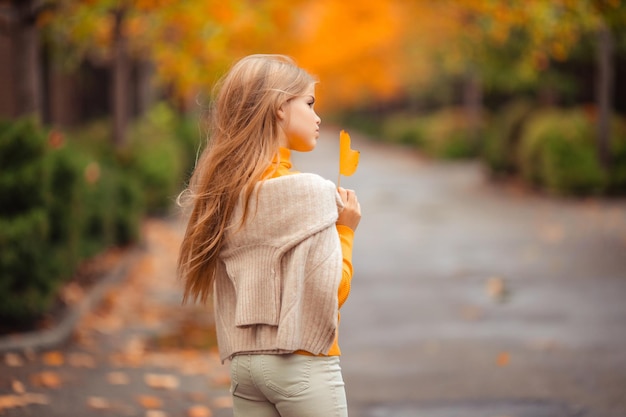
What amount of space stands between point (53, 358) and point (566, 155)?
15087mm

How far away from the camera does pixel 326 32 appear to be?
1860 inches

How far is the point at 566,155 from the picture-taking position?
2012 centimetres

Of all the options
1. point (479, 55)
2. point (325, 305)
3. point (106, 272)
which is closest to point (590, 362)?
point (325, 305)

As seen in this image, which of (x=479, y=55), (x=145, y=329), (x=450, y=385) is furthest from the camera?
(x=479, y=55)

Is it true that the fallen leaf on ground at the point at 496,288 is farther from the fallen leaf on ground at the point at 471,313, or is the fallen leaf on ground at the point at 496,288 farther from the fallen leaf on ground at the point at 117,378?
the fallen leaf on ground at the point at 117,378

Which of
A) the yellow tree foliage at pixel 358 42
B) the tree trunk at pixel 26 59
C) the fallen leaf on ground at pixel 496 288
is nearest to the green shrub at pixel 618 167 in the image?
the fallen leaf on ground at pixel 496 288

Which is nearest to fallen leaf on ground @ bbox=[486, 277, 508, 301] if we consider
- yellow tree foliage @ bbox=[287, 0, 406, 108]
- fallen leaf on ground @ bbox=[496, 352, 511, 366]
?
fallen leaf on ground @ bbox=[496, 352, 511, 366]

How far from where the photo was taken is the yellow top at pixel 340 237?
9.53 feet

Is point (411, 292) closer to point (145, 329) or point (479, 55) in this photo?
point (145, 329)

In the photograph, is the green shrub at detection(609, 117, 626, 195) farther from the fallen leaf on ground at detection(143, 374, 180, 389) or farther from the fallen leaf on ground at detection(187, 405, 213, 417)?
the fallen leaf on ground at detection(187, 405, 213, 417)

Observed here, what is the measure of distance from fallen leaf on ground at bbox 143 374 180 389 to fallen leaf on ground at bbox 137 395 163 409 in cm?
29

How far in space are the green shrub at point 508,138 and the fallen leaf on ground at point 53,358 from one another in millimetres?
18778

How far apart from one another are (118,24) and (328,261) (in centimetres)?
1123

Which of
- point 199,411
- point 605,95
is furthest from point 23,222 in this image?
point 605,95
